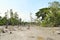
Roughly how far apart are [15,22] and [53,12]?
37.1 meters

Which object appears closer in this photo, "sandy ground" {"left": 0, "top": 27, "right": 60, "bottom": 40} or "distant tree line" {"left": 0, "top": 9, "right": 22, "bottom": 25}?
"sandy ground" {"left": 0, "top": 27, "right": 60, "bottom": 40}

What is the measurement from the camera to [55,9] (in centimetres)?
2759

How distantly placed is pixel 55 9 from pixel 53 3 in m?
1.83

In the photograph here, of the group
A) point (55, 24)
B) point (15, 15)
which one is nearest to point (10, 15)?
point (15, 15)

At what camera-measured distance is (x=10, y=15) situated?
60.3 metres

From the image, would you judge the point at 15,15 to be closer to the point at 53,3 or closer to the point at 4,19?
the point at 4,19

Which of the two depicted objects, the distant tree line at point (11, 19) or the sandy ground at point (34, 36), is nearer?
the sandy ground at point (34, 36)

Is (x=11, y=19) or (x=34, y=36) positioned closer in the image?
(x=34, y=36)

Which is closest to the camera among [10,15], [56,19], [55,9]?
[55,9]

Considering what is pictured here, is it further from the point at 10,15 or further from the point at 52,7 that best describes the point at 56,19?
the point at 10,15

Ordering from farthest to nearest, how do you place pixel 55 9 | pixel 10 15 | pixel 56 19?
1. pixel 10 15
2. pixel 56 19
3. pixel 55 9

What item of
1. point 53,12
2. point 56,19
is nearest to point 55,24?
point 56,19

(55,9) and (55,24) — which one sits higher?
(55,9)

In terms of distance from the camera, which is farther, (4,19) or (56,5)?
(4,19)
